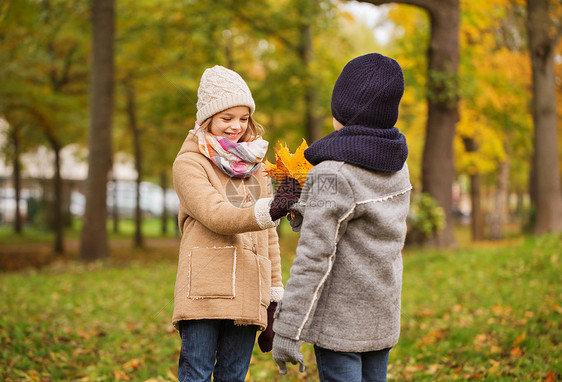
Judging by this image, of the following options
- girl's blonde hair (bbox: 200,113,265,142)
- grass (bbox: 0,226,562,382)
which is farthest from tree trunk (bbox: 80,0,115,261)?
girl's blonde hair (bbox: 200,113,265,142)

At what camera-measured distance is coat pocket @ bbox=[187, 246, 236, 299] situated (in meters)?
2.36

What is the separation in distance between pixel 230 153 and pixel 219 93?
0.97 ft

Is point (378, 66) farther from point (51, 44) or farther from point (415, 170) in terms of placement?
point (415, 170)

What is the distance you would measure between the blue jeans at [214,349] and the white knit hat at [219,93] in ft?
3.37

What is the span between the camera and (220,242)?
2.40 meters

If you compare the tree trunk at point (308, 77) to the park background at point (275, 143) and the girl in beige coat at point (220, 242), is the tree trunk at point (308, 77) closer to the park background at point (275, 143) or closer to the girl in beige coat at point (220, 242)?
the park background at point (275, 143)

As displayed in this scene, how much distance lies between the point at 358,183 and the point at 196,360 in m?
1.19

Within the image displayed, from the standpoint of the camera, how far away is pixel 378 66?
203cm

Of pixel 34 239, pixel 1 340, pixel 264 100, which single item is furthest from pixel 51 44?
pixel 1 340

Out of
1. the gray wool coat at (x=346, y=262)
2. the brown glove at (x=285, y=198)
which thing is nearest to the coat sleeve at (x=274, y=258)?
the brown glove at (x=285, y=198)

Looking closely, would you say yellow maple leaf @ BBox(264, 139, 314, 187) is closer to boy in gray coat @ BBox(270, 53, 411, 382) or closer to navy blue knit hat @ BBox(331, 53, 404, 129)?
boy in gray coat @ BBox(270, 53, 411, 382)

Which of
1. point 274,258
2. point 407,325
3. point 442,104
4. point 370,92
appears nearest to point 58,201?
point 442,104

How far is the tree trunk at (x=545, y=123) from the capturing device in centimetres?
1117

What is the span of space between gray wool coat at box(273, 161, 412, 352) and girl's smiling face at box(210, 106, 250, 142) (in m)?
0.65
